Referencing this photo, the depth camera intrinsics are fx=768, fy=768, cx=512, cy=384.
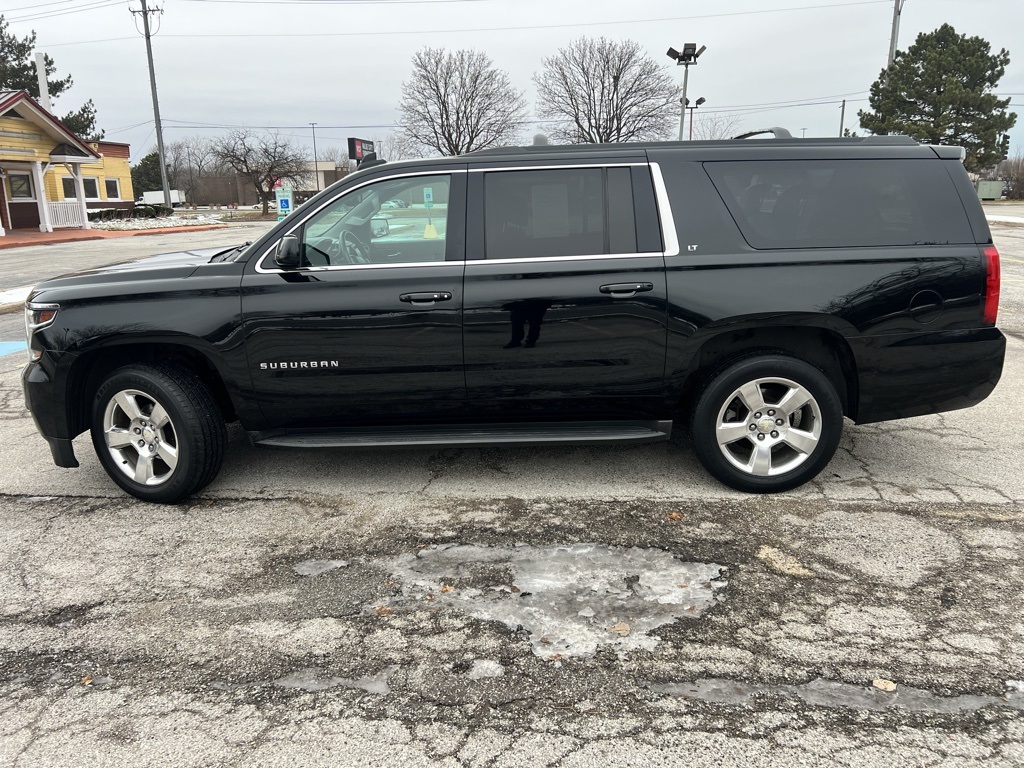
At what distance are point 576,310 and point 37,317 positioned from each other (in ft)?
9.89

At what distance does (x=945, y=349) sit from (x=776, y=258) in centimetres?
107

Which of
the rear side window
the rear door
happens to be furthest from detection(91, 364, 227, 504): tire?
the rear side window

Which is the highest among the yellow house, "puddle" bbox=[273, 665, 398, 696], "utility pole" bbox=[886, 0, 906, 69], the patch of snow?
"utility pole" bbox=[886, 0, 906, 69]

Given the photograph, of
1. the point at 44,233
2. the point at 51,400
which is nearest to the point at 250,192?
the point at 44,233

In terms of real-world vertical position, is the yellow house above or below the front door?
above

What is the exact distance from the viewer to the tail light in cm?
409

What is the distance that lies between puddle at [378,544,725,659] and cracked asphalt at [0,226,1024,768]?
0.03 meters

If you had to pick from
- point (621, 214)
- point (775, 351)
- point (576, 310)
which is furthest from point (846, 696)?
point (621, 214)

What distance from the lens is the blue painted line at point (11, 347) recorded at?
8641 millimetres

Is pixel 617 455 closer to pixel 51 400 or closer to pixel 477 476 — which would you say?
pixel 477 476

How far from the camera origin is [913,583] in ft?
11.0

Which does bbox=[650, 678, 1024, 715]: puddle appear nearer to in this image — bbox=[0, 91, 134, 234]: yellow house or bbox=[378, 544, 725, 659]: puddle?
bbox=[378, 544, 725, 659]: puddle

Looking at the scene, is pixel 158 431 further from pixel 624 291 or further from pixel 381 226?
pixel 624 291

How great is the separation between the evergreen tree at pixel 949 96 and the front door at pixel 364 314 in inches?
2056
